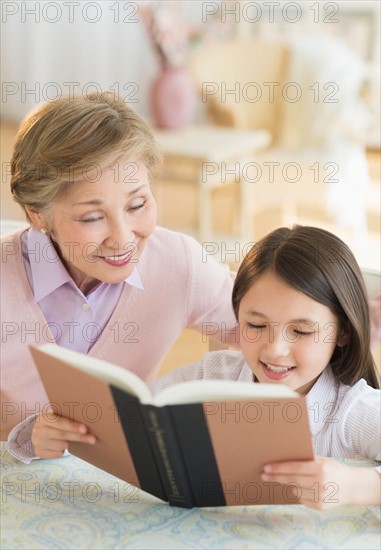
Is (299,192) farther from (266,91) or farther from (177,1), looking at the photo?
(177,1)

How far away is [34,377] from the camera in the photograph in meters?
1.63

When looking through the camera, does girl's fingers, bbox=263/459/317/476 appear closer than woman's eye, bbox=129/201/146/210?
Yes

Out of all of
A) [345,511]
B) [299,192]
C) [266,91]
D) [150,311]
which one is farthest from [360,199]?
[345,511]

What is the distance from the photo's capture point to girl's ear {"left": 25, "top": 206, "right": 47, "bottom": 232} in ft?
5.03

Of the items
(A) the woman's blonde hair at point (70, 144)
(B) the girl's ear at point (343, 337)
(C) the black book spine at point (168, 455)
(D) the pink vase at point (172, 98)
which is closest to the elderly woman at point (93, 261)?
(A) the woman's blonde hair at point (70, 144)

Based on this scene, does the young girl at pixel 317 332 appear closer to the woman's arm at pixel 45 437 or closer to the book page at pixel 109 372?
the woman's arm at pixel 45 437

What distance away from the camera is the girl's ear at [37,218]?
1.53 m

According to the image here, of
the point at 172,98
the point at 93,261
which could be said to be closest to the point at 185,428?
the point at 93,261

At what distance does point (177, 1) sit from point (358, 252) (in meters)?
2.32

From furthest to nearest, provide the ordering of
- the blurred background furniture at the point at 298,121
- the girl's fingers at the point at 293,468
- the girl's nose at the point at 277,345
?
the blurred background furniture at the point at 298,121, the girl's nose at the point at 277,345, the girl's fingers at the point at 293,468

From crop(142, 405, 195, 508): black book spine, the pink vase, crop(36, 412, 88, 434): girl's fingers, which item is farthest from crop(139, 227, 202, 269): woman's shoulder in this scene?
the pink vase

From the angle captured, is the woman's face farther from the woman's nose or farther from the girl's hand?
the girl's hand

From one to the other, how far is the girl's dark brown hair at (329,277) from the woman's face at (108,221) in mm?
206

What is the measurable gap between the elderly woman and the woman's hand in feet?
1.76
